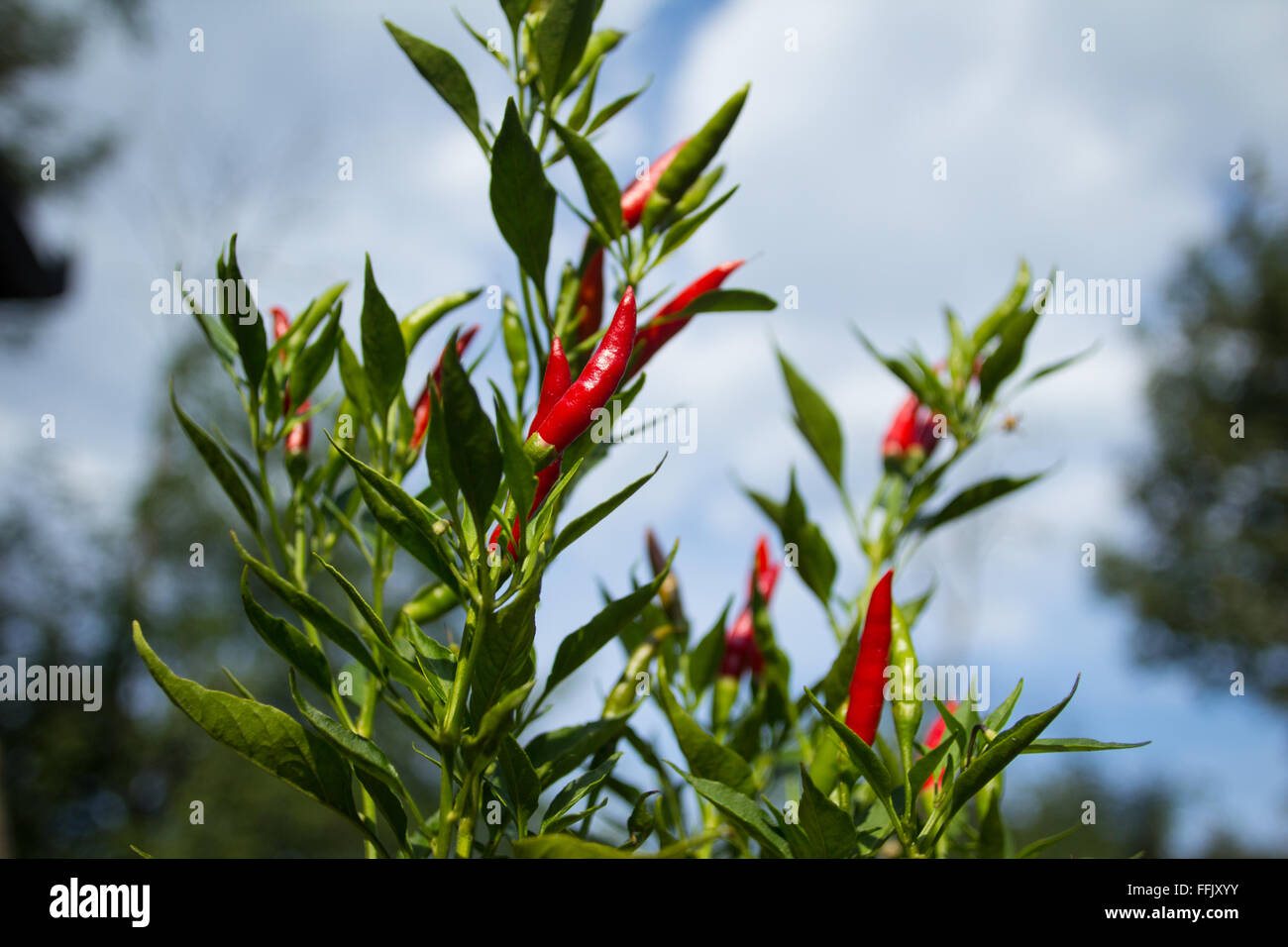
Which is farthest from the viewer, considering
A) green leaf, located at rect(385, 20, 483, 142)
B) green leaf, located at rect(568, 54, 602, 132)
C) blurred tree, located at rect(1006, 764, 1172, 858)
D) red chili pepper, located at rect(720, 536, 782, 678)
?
blurred tree, located at rect(1006, 764, 1172, 858)

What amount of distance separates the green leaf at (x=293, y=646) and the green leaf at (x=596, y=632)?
199 millimetres

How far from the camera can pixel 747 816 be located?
78 cm

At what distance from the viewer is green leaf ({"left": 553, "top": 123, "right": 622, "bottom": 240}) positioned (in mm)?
912

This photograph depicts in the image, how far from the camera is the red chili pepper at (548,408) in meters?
0.72

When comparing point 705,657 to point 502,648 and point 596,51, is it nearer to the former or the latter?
point 502,648

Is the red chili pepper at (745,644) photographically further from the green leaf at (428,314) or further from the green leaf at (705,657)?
the green leaf at (428,314)

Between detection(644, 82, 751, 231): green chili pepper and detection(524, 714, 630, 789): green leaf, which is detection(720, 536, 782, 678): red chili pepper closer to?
detection(524, 714, 630, 789): green leaf

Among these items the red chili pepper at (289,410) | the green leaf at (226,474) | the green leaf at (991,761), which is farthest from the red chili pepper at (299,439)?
the green leaf at (991,761)

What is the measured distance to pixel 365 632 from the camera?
0.82 meters

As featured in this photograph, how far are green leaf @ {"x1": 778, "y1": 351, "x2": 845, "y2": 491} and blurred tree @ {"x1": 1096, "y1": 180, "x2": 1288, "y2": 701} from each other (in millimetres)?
19837

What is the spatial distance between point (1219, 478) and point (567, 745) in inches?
854

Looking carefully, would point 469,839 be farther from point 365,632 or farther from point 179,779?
point 179,779

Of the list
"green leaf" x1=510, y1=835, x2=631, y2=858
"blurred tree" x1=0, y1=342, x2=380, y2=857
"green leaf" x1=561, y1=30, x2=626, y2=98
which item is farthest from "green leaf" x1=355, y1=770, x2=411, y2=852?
"blurred tree" x1=0, y1=342, x2=380, y2=857
